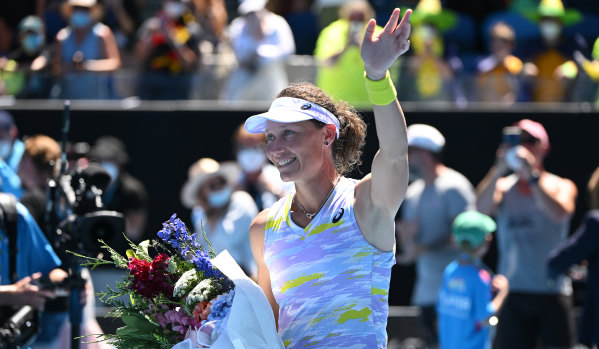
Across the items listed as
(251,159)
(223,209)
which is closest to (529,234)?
(223,209)

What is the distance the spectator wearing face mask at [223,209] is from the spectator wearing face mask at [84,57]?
1.98 metres

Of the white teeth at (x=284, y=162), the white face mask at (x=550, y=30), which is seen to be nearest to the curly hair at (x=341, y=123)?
the white teeth at (x=284, y=162)

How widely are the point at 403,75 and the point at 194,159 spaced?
7.05ft

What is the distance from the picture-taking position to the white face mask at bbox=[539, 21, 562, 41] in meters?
10.1

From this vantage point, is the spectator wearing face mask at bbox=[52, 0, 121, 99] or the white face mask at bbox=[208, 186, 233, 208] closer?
the white face mask at bbox=[208, 186, 233, 208]

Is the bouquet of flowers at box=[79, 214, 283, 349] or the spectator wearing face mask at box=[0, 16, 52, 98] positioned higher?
the bouquet of flowers at box=[79, 214, 283, 349]

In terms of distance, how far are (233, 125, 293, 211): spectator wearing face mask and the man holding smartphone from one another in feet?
5.23

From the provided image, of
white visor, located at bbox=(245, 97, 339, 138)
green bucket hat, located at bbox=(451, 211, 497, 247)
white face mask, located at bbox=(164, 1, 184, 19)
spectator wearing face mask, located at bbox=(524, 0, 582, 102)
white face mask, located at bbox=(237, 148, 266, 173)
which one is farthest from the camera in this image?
white face mask, located at bbox=(164, 1, 184, 19)

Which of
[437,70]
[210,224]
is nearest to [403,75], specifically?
[437,70]

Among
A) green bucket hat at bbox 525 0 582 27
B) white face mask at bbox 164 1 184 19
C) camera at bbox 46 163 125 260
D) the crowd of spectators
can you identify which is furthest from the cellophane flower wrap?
green bucket hat at bbox 525 0 582 27

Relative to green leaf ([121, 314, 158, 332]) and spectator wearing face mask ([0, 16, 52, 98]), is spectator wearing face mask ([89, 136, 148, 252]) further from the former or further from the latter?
green leaf ([121, 314, 158, 332])

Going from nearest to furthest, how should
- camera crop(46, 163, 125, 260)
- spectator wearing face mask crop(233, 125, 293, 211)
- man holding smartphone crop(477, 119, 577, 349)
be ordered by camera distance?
camera crop(46, 163, 125, 260)
man holding smartphone crop(477, 119, 577, 349)
spectator wearing face mask crop(233, 125, 293, 211)

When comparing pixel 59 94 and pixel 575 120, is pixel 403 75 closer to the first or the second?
pixel 575 120

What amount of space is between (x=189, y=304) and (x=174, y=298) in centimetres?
13
